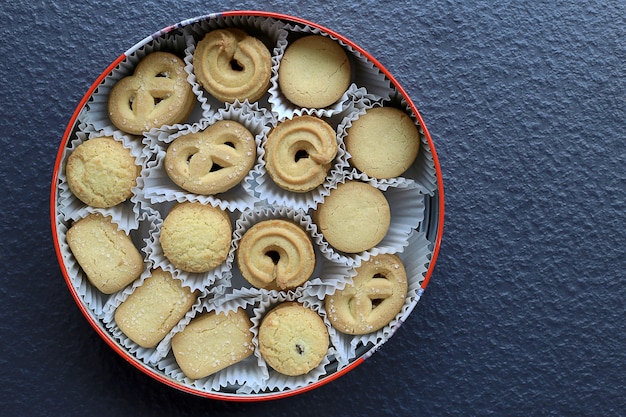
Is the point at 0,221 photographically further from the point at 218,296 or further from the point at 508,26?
the point at 508,26

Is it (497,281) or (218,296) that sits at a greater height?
(497,281)

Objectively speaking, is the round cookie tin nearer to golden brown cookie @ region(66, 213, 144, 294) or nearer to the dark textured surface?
golden brown cookie @ region(66, 213, 144, 294)

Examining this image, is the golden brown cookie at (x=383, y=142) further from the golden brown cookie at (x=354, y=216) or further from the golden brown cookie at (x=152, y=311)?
the golden brown cookie at (x=152, y=311)

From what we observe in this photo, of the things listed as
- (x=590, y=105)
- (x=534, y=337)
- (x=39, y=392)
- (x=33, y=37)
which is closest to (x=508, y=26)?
(x=590, y=105)

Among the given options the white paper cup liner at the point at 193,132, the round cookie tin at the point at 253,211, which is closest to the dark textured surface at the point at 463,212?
the round cookie tin at the point at 253,211

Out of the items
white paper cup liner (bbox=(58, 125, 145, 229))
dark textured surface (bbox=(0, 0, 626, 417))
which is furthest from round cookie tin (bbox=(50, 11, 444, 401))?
dark textured surface (bbox=(0, 0, 626, 417))

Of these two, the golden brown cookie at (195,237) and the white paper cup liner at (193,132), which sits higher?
the white paper cup liner at (193,132)

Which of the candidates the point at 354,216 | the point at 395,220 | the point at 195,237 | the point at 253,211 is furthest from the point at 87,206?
the point at 395,220
